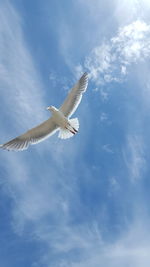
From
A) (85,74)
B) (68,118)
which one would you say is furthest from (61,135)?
(85,74)

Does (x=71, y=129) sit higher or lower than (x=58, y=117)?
lower

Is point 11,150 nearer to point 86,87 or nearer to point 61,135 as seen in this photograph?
point 61,135

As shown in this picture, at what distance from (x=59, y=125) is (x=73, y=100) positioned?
5.02 feet

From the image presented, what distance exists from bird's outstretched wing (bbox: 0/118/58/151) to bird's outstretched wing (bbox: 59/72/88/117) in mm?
976

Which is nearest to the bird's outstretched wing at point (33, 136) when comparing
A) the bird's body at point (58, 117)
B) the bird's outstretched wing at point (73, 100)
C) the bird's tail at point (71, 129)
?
the bird's body at point (58, 117)

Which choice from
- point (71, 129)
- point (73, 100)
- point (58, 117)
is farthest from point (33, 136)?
point (73, 100)

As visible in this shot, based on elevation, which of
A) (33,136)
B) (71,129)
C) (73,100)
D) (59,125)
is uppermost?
(73,100)

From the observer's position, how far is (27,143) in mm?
38156

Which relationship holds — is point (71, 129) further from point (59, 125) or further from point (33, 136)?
point (33, 136)

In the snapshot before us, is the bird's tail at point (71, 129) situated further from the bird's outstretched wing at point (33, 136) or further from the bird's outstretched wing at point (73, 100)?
the bird's outstretched wing at point (73, 100)

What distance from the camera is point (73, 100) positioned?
3844cm

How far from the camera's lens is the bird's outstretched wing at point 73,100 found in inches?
1510

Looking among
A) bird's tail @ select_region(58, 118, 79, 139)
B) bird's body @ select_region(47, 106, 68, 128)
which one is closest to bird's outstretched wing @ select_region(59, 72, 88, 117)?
bird's body @ select_region(47, 106, 68, 128)

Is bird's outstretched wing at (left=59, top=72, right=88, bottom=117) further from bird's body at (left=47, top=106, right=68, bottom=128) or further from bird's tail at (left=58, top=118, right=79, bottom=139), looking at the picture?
bird's tail at (left=58, top=118, right=79, bottom=139)
